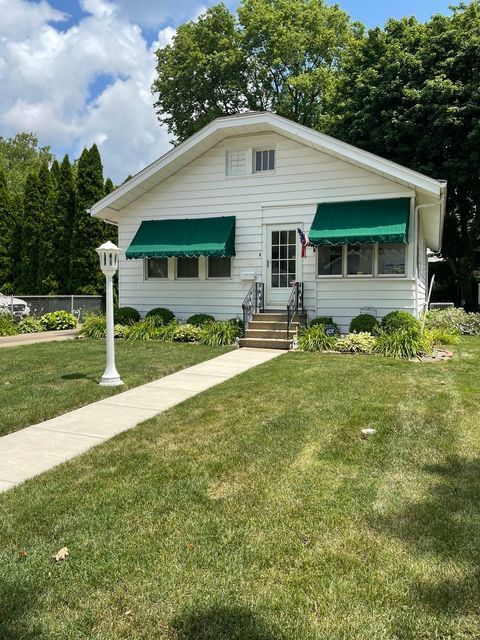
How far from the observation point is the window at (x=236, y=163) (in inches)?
523

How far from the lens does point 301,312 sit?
1254cm

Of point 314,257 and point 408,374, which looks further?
point 314,257

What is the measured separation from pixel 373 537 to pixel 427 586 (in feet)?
1.62

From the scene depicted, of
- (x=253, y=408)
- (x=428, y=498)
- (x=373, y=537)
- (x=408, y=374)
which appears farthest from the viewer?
(x=408, y=374)

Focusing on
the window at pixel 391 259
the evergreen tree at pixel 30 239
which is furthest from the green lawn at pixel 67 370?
the evergreen tree at pixel 30 239

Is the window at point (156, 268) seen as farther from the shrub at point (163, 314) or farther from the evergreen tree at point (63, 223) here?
the evergreen tree at point (63, 223)

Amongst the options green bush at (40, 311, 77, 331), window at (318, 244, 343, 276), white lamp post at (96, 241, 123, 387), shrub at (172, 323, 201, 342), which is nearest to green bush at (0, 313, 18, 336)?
green bush at (40, 311, 77, 331)

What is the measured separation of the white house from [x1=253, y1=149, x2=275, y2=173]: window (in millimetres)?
27

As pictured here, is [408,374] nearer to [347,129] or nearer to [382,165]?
[382,165]

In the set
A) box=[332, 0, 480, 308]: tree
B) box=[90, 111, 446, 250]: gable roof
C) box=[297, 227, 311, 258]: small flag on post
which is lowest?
box=[297, 227, 311, 258]: small flag on post

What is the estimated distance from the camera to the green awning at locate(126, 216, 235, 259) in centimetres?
1275

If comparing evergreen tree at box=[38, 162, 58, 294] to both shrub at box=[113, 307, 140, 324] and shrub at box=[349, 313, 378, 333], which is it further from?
shrub at box=[349, 313, 378, 333]

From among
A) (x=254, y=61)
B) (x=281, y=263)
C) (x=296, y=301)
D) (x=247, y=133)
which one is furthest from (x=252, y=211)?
(x=254, y=61)

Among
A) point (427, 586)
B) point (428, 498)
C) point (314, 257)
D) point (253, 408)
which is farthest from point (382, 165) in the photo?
point (427, 586)
